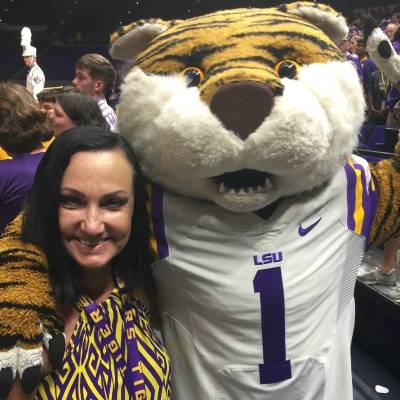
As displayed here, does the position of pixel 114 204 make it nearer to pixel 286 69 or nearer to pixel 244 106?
pixel 244 106

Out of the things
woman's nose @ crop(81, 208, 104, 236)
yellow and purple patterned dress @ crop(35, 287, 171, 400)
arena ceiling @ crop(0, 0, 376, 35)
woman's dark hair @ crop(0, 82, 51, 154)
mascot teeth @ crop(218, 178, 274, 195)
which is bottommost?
yellow and purple patterned dress @ crop(35, 287, 171, 400)

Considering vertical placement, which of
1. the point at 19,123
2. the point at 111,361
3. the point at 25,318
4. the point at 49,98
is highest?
the point at 49,98

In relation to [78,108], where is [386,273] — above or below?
below

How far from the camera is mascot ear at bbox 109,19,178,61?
1173mm

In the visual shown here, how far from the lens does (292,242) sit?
3.57ft

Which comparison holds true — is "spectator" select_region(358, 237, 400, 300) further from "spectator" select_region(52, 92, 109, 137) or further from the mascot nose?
the mascot nose

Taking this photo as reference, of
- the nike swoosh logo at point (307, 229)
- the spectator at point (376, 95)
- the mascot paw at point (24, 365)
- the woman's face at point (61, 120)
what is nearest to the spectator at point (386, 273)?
the nike swoosh logo at point (307, 229)

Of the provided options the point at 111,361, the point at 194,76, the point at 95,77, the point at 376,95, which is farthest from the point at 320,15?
the point at 376,95

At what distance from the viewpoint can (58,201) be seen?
980mm

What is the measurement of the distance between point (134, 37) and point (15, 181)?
1088 mm

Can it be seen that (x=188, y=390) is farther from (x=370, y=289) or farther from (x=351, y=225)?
(x=370, y=289)

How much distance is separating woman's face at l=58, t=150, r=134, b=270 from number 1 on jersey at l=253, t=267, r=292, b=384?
329 mm

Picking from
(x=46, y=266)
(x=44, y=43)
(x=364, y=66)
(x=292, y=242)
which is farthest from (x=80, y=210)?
(x=44, y=43)

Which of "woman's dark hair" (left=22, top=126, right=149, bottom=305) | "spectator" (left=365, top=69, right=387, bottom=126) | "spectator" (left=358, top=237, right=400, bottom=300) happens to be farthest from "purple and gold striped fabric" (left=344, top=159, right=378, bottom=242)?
"spectator" (left=365, top=69, right=387, bottom=126)
